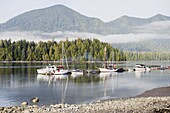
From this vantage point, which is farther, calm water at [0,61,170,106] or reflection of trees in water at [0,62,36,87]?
reflection of trees in water at [0,62,36,87]

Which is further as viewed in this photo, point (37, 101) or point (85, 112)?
point (37, 101)

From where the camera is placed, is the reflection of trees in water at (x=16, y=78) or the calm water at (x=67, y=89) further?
the reflection of trees in water at (x=16, y=78)

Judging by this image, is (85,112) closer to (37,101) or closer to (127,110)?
(127,110)

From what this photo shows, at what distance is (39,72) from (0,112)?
74748 mm

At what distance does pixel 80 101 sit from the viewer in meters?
40.5

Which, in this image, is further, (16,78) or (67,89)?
(16,78)

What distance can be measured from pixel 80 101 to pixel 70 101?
1365mm

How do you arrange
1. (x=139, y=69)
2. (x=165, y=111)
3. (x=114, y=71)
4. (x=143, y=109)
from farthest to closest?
(x=139, y=69)
(x=114, y=71)
(x=143, y=109)
(x=165, y=111)

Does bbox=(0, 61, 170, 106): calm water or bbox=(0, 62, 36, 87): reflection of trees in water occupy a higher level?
bbox=(0, 62, 36, 87): reflection of trees in water

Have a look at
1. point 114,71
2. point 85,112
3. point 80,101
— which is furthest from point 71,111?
point 114,71

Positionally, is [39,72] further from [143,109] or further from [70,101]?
[143,109]

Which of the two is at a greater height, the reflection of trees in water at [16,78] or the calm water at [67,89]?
the reflection of trees in water at [16,78]

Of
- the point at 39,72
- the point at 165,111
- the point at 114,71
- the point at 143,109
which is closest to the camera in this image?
the point at 165,111

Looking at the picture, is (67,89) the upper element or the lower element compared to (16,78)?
lower
